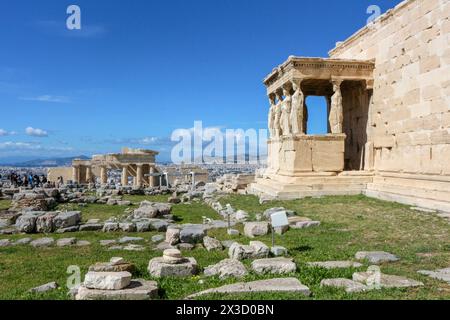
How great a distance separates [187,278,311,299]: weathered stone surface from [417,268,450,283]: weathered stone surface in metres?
1.91

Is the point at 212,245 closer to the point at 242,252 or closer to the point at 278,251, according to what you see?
the point at 242,252

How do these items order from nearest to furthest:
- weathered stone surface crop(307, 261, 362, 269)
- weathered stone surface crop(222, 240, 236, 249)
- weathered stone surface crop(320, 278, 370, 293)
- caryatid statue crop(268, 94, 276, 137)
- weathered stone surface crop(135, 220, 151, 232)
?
weathered stone surface crop(320, 278, 370, 293) < weathered stone surface crop(307, 261, 362, 269) < weathered stone surface crop(222, 240, 236, 249) < weathered stone surface crop(135, 220, 151, 232) < caryatid statue crop(268, 94, 276, 137)

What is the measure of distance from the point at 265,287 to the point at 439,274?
2.51 meters

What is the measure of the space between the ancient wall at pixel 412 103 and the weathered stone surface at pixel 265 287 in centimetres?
749

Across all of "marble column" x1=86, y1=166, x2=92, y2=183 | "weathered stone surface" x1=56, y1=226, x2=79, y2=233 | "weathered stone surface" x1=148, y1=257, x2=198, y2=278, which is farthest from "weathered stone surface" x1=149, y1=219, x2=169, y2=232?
"marble column" x1=86, y1=166, x2=92, y2=183

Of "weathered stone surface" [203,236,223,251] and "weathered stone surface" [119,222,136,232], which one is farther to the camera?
"weathered stone surface" [119,222,136,232]

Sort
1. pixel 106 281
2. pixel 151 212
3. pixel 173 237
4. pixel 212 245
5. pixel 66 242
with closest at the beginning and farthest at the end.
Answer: pixel 106 281, pixel 212 245, pixel 173 237, pixel 66 242, pixel 151 212

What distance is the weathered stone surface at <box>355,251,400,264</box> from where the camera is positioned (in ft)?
22.5

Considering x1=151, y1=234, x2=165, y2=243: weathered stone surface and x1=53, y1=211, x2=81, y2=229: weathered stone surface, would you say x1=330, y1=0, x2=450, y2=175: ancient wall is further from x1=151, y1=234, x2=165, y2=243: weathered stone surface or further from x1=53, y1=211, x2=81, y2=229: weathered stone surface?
x1=53, y1=211, x2=81, y2=229: weathered stone surface

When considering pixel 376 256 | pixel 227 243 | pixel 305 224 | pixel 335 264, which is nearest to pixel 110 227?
pixel 227 243

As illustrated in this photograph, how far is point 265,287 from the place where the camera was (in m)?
5.36

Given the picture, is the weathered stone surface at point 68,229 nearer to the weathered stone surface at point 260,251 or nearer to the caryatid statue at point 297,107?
the weathered stone surface at point 260,251
